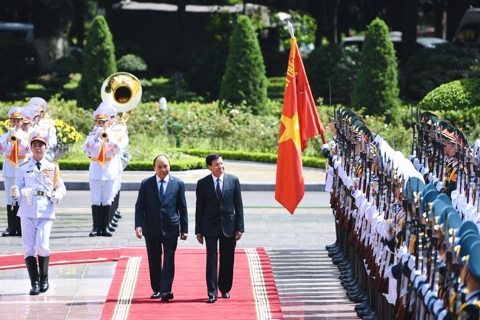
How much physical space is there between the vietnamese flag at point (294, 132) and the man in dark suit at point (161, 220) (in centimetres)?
234

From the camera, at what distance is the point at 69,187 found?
21906mm

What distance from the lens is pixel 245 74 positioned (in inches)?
1275

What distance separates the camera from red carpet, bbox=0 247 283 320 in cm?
1175

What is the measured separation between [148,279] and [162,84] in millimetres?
31125

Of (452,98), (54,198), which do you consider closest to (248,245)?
(54,198)

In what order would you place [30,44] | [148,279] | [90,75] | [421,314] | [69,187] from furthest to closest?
[30,44] → [90,75] → [69,187] → [148,279] → [421,314]

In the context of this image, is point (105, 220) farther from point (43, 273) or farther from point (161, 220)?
point (161, 220)

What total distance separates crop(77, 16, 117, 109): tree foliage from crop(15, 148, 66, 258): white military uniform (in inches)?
834

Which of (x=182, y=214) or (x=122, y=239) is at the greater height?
(x=182, y=214)

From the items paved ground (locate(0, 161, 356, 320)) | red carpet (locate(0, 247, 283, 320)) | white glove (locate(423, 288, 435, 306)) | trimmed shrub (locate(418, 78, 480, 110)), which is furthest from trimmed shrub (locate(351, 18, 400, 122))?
white glove (locate(423, 288, 435, 306))

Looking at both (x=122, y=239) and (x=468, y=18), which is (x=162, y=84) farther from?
(x=122, y=239)

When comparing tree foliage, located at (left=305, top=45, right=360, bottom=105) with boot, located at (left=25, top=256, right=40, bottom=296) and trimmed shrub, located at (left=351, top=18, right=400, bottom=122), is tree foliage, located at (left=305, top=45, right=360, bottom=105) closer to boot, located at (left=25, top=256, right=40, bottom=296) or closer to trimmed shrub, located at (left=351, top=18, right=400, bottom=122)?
trimmed shrub, located at (left=351, top=18, right=400, bottom=122)

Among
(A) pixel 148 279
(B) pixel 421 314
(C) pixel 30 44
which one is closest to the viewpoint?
(B) pixel 421 314

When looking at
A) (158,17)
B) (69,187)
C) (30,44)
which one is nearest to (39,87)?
(30,44)
